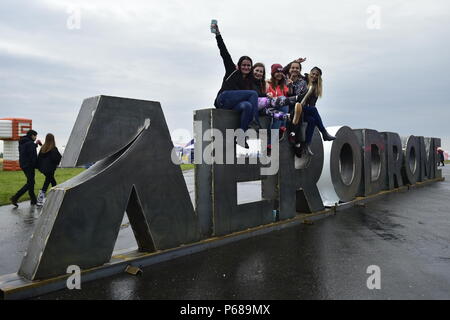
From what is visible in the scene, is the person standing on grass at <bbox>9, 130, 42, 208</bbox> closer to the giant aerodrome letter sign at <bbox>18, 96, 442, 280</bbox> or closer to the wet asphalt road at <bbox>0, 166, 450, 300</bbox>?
the wet asphalt road at <bbox>0, 166, 450, 300</bbox>

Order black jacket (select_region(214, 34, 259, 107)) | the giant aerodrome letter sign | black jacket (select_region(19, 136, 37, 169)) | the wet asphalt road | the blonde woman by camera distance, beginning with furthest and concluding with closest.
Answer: black jacket (select_region(19, 136, 37, 169))
the blonde woman
black jacket (select_region(214, 34, 259, 107))
the giant aerodrome letter sign
the wet asphalt road

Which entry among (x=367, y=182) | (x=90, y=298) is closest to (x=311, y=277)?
(x=90, y=298)

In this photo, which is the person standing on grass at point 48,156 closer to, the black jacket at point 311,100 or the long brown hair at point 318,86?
the black jacket at point 311,100

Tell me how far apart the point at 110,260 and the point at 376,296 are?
8.66 feet

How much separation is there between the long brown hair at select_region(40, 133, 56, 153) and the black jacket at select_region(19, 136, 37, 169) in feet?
0.73

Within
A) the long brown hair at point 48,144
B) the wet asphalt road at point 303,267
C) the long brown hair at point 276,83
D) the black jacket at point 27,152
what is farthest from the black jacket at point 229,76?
the black jacket at point 27,152

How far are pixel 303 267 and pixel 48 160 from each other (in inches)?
274

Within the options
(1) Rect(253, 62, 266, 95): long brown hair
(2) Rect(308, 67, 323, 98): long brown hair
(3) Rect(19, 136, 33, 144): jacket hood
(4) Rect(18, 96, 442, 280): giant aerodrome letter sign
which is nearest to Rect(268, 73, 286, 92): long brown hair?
(1) Rect(253, 62, 266, 95): long brown hair

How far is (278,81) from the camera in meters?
5.98

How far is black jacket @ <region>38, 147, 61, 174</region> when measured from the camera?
827 cm

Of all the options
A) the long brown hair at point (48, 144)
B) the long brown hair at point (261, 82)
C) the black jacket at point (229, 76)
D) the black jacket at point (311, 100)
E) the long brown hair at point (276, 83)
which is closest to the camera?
the black jacket at point (229, 76)

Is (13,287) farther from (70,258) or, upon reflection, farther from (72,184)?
(72,184)

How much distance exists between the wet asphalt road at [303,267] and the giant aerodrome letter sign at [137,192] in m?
0.31

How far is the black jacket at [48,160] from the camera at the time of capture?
827 cm
